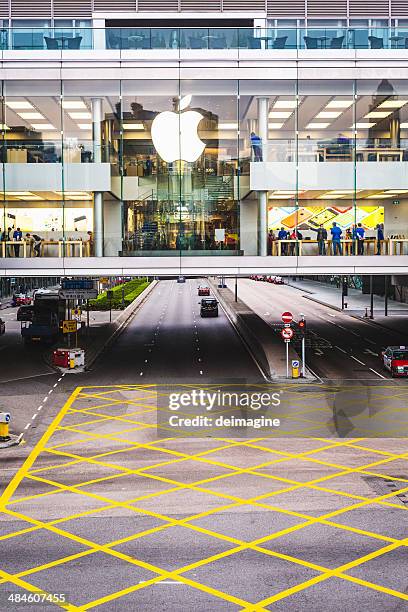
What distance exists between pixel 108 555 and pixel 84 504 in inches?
165

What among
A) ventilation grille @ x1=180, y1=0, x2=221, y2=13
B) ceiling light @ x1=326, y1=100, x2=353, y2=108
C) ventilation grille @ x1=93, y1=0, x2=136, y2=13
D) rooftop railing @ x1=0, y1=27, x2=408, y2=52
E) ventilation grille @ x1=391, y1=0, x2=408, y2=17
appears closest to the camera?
rooftop railing @ x1=0, y1=27, x2=408, y2=52

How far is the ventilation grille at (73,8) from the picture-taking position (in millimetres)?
62562

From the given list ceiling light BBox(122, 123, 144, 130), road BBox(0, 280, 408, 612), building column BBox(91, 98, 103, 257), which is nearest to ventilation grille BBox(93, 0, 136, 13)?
building column BBox(91, 98, 103, 257)

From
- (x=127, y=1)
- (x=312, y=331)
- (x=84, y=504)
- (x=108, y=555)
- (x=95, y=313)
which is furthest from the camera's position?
(x=95, y=313)

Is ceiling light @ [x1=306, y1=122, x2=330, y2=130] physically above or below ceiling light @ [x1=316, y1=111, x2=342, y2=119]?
below

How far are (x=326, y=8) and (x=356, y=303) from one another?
151 ft

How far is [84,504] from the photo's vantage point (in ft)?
77.7

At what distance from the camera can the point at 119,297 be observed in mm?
107500

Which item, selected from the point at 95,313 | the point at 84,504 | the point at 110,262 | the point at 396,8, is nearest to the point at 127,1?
the point at 396,8

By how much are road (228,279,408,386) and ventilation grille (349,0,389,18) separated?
24561 millimetres

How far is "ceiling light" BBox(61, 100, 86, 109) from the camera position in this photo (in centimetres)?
4150

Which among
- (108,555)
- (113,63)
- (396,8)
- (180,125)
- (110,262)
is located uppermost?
(396,8)

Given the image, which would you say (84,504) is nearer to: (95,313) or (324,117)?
(324,117)

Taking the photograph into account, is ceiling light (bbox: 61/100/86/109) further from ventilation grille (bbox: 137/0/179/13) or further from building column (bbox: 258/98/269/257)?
ventilation grille (bbox: 137/0/179/13)
